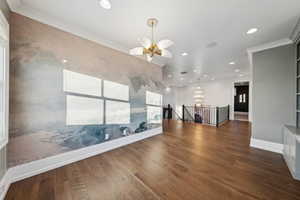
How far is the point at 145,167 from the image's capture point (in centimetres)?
224

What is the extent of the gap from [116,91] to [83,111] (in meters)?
0.95

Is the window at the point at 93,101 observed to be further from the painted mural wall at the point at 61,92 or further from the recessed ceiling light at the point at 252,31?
the recessed ceiling light at the point at 252,31

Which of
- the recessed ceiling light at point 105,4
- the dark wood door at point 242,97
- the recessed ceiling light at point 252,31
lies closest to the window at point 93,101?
the recessed ceiling light at point 105,4

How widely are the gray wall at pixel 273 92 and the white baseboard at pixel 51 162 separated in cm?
385

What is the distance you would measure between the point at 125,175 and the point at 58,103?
72.7 inches

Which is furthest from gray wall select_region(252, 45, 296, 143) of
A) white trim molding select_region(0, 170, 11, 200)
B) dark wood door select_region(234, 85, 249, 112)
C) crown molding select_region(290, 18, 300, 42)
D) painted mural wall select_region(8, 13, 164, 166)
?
dark wood door select_region(234, 85, 249, 112)

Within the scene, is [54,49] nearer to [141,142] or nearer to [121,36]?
[121,36]

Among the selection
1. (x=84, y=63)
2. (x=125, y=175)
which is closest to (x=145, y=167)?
(x=125, y=175)

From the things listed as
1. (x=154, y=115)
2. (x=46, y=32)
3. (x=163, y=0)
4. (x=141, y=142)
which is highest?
(x=163, y=0)

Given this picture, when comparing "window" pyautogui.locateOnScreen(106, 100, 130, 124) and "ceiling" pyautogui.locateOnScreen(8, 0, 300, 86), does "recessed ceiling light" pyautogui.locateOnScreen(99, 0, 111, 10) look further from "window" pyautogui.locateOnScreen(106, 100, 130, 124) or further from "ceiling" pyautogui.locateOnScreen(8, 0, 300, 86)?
"window" pyautogui.locateOnScreen(106, 100, 130, 124)

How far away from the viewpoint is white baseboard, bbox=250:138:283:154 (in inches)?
112

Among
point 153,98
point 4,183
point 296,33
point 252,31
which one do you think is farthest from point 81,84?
point 296,33

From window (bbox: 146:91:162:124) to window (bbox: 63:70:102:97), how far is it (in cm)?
179

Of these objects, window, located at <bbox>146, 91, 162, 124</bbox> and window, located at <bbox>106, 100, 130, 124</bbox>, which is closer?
window, located at <bbox>106, 100, 130, 124</bbox>
